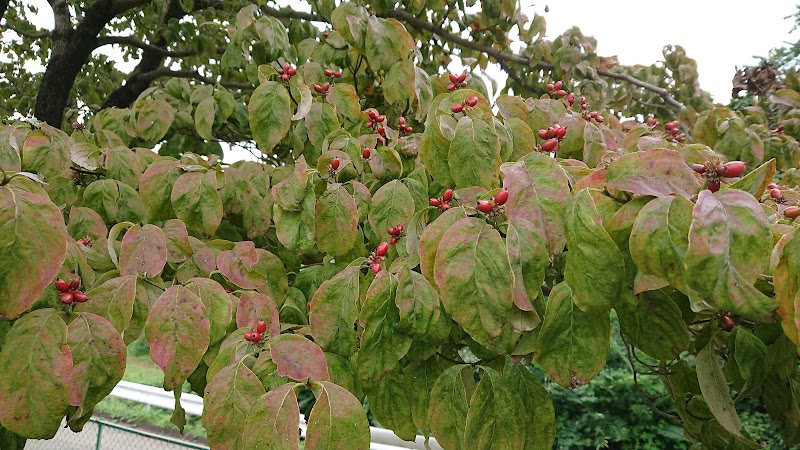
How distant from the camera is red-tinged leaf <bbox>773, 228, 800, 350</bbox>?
638 mm

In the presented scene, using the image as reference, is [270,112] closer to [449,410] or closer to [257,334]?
[257,334]

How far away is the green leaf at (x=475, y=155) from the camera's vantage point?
3.44ft

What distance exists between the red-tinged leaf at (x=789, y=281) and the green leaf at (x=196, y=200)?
122 centimetres

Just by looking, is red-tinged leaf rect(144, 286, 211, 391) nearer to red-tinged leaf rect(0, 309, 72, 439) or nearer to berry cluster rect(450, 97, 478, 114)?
red-tinged leaf rect(0, 309, 72, 439)

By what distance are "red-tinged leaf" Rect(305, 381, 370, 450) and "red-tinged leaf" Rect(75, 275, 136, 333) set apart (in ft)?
1.46

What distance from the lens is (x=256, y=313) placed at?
47.6 inches

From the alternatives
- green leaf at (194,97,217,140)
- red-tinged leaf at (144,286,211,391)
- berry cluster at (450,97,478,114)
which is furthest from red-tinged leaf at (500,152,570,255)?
green leaf at (194,97,217,140)

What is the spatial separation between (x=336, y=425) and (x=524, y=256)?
37 cm

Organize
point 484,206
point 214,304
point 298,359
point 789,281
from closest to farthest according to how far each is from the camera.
Result: point 789,281 < point 484,206 < point 298,359 < point 214,304

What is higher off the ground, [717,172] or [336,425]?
[717,172]

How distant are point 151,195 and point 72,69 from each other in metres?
2.66

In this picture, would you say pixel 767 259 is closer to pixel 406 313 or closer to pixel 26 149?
pixel 406 313

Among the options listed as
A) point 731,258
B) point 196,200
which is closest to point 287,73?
point 196,200

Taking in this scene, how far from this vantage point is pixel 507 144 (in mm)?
1168
